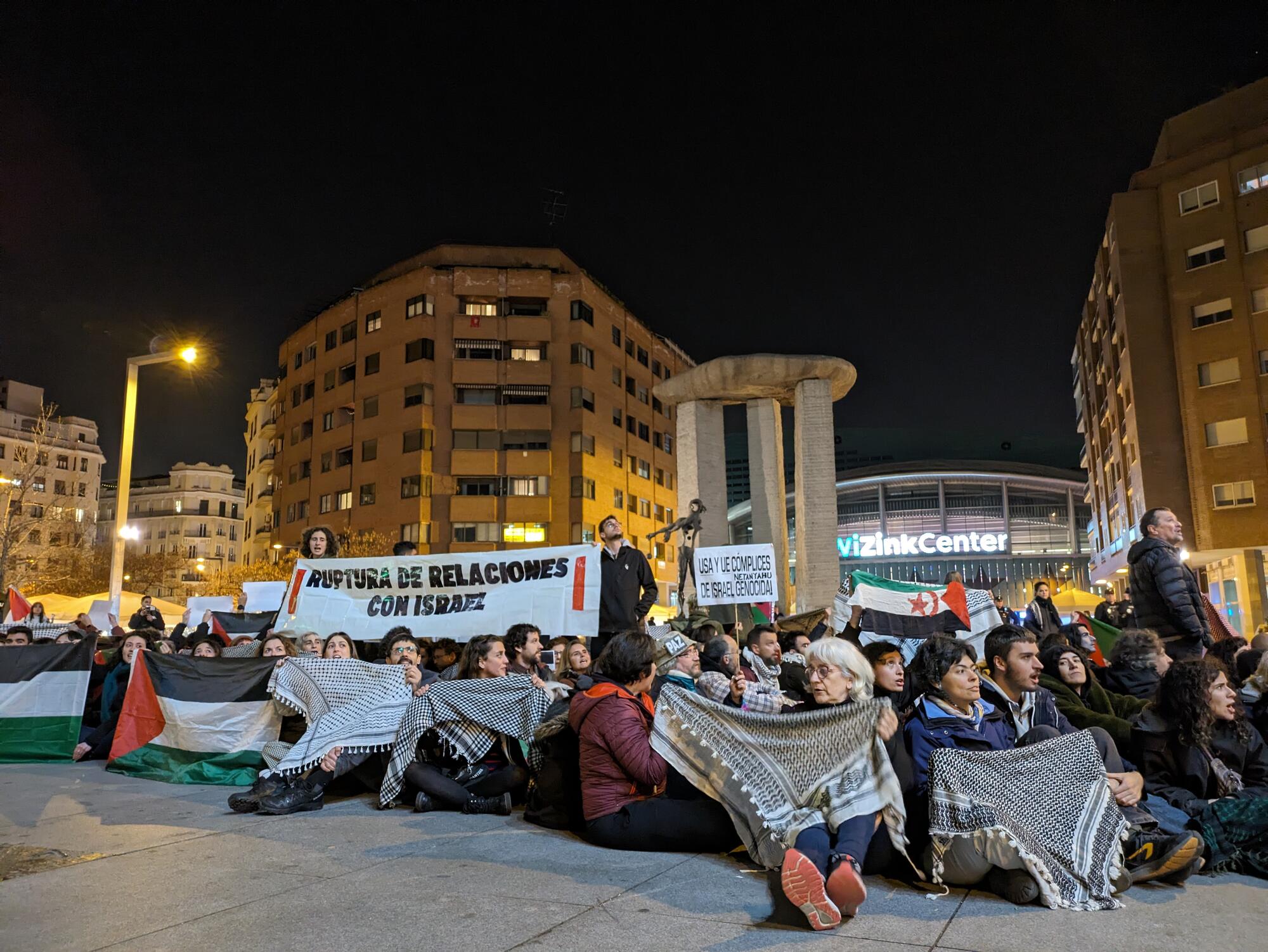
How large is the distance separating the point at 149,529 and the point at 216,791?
394ft

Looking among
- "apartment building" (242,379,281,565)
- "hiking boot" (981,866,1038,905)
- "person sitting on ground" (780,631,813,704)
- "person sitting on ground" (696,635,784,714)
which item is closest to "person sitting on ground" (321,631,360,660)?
"person sitting on ground" (696,635,784,714)

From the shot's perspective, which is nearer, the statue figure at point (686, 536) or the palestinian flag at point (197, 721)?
the palestinian flag at point (197, 721)

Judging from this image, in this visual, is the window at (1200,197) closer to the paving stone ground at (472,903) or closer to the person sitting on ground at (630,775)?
the paving stone ground at (472,903)

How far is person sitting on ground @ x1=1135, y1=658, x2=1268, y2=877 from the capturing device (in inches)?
187

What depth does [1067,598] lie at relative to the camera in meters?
25.9

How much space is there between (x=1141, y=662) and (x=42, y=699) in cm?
1058

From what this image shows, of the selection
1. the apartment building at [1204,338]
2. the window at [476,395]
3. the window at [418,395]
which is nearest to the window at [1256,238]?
the apartment building at [1204,338]

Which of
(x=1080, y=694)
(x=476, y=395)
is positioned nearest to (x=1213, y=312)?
(x=476, y=395)

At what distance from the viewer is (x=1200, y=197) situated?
1752 inches

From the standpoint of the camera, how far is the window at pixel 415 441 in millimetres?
58344

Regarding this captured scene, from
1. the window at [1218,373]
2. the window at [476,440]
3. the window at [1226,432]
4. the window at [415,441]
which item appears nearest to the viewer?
the window at [1226,432]

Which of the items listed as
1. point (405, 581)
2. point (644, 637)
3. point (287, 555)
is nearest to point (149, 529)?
point (287, 555)

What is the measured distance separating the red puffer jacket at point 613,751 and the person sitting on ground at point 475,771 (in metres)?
1.44

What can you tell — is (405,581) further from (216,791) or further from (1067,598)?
(1067,598)
